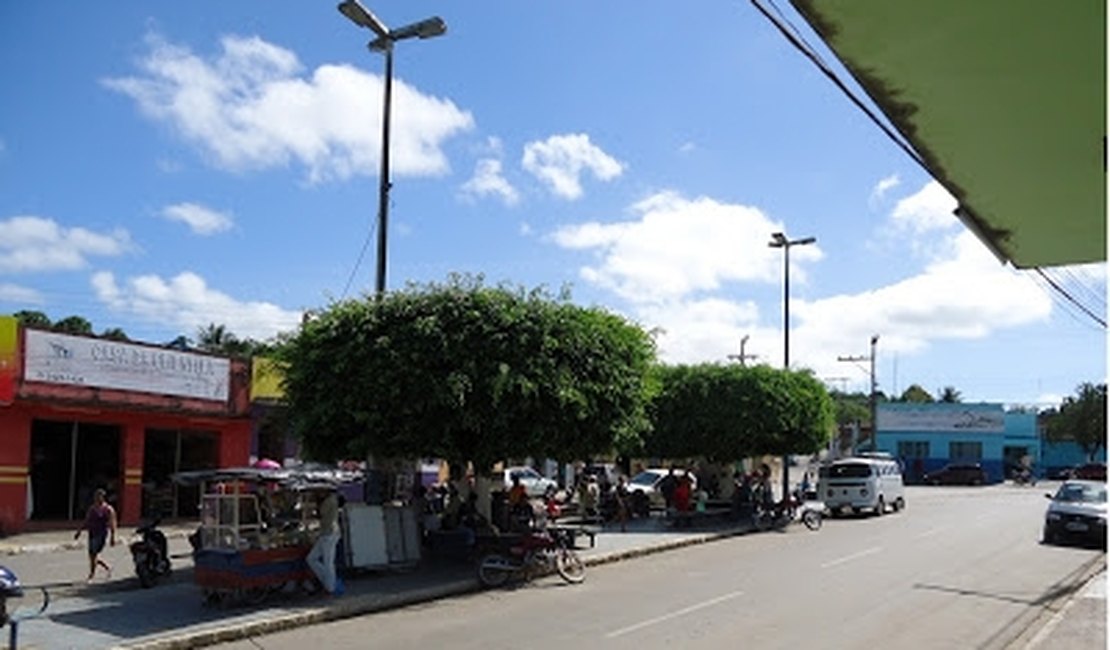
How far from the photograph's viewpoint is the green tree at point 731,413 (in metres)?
33.0

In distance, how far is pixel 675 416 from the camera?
111 ft

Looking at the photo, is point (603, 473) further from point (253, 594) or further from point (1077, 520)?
point (253, 594)

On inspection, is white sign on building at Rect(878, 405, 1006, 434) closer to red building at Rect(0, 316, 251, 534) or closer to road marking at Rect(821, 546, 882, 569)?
road marking at Rect(821, 546, 882, 569)

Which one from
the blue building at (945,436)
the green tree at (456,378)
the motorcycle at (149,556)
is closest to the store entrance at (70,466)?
the green tree at (456,378)

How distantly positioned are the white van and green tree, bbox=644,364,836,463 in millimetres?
3340

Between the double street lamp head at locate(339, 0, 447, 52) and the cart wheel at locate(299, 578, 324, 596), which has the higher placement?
the double street lamp head at locate(339, 0, 447, 52)

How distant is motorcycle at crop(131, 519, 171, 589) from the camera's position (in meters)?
16.5

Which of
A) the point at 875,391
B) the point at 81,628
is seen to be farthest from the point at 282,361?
the point at 875,391

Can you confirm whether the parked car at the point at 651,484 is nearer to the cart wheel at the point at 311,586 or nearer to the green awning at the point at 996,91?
the cart wheel at the point at 311,586

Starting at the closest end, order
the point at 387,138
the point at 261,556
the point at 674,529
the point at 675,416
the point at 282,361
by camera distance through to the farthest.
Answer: the point at 261,556
the point at 387,138
the point at 282,361
the point at 674,529
the point at 675,416

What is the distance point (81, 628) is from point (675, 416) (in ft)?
74.2

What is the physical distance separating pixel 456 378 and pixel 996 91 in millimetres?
14158

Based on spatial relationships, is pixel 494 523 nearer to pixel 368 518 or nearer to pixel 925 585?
pixel 368 518

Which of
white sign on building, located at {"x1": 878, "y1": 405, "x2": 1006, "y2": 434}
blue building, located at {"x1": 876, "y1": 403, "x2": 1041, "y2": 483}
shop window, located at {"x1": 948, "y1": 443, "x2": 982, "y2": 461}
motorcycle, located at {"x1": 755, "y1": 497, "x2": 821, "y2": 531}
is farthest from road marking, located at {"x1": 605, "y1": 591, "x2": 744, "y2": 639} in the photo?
shop window, located at {"x1": 948, "y1": 443, "x2": 982, "y2": 461}
